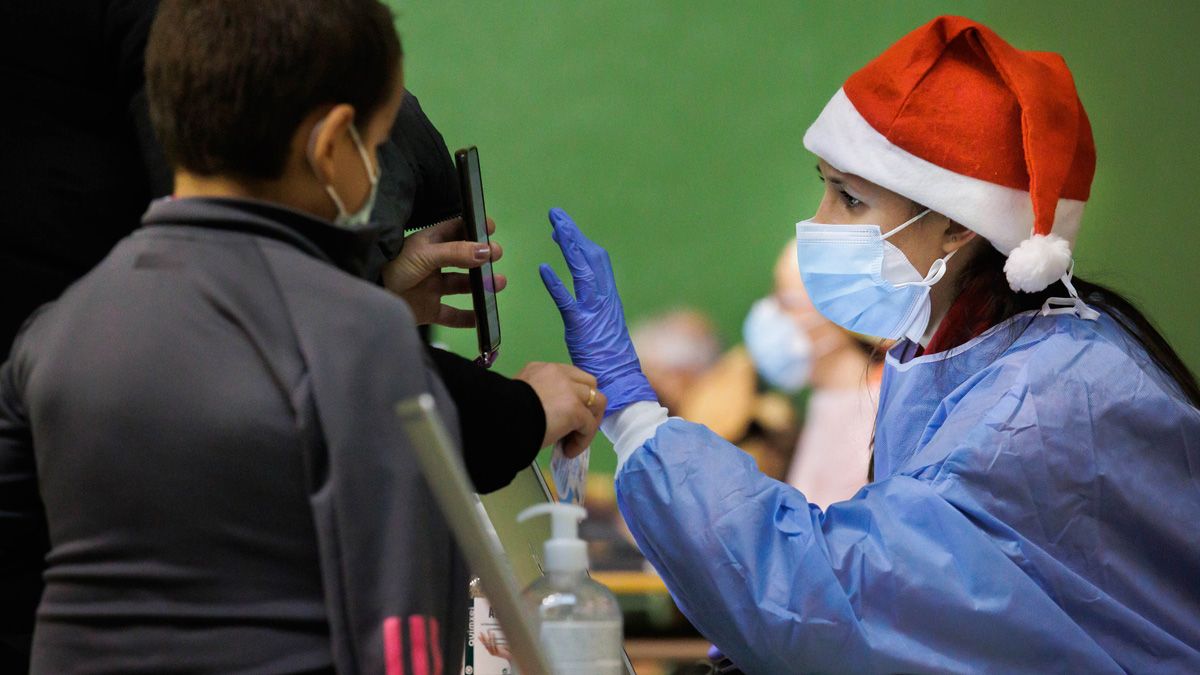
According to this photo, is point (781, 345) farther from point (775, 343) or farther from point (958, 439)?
point (958, 439)

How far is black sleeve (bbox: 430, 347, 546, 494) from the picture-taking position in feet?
2.91

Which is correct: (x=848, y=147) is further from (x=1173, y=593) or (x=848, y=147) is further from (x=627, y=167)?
(x=627, y=167)

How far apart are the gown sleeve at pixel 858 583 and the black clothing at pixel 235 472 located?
2.24 feet

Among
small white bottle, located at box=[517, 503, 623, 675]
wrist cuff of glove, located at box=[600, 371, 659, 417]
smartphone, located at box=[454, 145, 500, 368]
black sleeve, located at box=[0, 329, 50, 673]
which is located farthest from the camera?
wrist cuff of glove, located at box=[600, 371, 659, 417]

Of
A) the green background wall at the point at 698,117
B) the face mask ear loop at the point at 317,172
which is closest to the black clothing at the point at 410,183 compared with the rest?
the face mask ear loop at the point at 317,172

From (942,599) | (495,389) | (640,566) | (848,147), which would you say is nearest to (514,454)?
(495,389)

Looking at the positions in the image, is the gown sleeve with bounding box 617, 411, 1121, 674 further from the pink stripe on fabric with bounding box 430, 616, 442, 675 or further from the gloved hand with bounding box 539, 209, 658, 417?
the pink stripe on fabric with bounding box 430, 616, 442, 675

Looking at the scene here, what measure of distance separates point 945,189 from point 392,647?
1.07 m

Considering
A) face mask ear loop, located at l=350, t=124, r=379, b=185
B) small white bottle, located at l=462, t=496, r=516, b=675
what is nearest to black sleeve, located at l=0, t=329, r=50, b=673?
face mask ear loop, located at l=350, t=124, r=379, b=185

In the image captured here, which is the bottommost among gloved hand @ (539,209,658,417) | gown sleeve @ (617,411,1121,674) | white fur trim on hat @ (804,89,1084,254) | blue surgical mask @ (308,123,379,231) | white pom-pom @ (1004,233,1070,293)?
gown sleeve @ (617,411,1121,674)

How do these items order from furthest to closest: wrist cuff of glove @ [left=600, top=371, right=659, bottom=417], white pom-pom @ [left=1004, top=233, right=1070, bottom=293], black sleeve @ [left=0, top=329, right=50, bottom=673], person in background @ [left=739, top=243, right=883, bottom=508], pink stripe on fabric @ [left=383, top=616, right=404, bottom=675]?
person in background @ [left=739, top=243, right=883, bottom=508], wrist cuff of glove @ [left=600, top=371, right=659, bottom=417], white pom-pom @ [left=1004, top=233, right=1070, bottom=293], black sleeve @ [left=0, top=329, right=50, bottom=673], pink stripe on fabric @ [left=383, top=616, right=404, bottom=675]

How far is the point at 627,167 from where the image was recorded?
2498 millimetres

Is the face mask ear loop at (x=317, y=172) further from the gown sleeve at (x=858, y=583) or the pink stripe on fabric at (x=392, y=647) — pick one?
the gown sleeve at (x=858, y=583)

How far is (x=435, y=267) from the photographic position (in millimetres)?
1276
